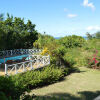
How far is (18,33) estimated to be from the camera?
19906mm

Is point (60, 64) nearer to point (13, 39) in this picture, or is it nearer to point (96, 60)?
point (96, 60)

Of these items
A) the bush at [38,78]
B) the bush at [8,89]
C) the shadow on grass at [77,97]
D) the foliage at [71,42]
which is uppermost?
the foliage at [71,42]

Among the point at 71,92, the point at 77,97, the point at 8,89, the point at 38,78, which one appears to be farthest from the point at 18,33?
the point at 8,89

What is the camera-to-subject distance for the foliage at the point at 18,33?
1819cm

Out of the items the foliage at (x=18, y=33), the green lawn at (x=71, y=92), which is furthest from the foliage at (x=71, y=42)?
the green lawn at (x=71, y=92)

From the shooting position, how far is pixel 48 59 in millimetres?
10125

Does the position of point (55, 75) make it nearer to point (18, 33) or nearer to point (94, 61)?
point (94, 61)

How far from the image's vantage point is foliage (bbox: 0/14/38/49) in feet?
59.7

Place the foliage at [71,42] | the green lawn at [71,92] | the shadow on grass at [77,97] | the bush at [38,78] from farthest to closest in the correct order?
1. the foliage at [71,42]
2. the bush at [38,78]
3. the green lawn at [71,92]
4. the shadow on grass at [77,97]

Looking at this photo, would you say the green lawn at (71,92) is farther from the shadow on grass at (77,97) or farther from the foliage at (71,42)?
the foliage at (71,42)

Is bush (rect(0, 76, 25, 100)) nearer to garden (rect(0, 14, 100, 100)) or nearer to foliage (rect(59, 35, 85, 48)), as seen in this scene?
garden (rect(0, 14, 100, 100))

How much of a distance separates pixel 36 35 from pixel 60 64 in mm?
14188

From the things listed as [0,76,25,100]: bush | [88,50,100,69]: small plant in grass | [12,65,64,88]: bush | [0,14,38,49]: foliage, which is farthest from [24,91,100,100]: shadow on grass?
[0,14,38,49]: foliage

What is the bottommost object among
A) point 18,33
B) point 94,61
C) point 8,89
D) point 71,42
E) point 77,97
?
point 77,97
